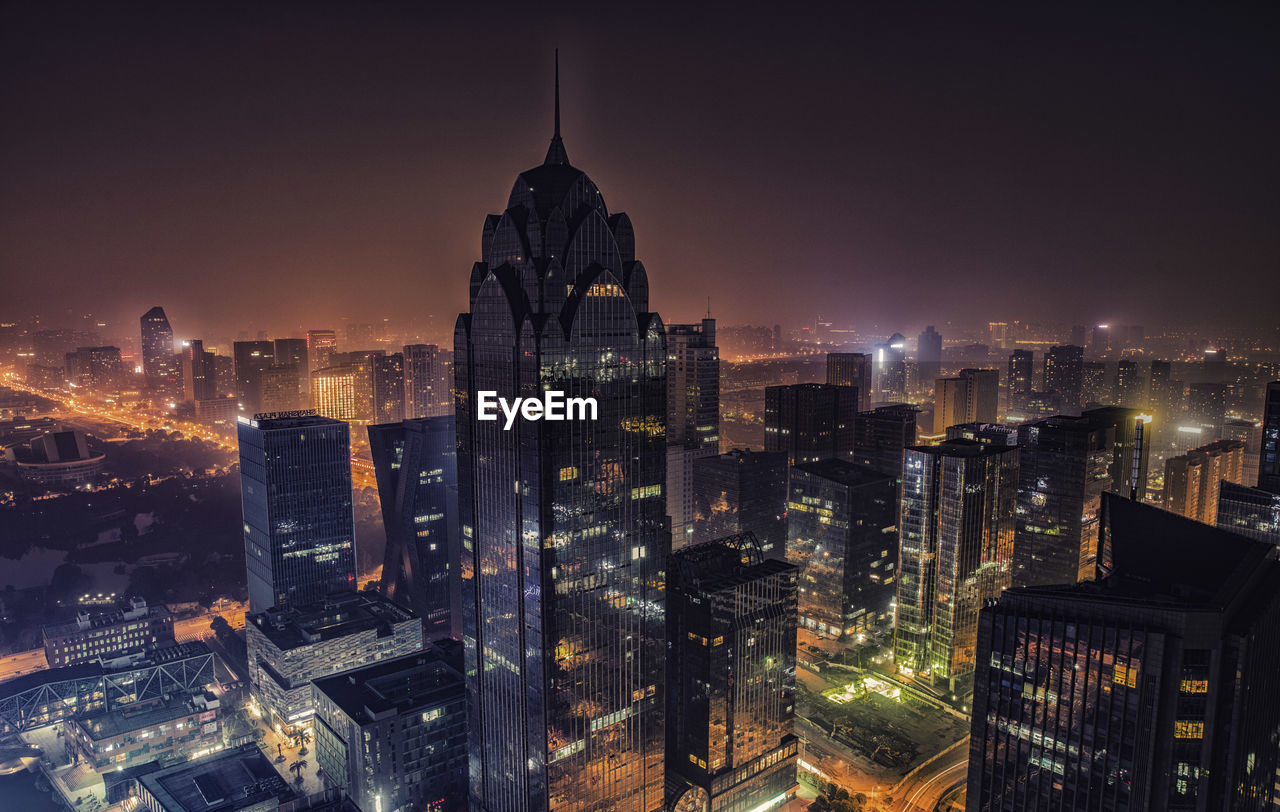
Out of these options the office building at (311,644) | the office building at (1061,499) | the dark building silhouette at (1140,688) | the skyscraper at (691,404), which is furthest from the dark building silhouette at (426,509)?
the office building at (1061,499)

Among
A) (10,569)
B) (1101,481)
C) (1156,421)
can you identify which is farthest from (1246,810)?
(10,569)

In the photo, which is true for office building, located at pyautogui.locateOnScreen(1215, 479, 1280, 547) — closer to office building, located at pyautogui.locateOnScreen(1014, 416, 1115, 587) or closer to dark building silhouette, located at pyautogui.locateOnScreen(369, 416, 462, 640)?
office building, located at pyautogui.locateOnScreen(1014, 416, 1115, 587)

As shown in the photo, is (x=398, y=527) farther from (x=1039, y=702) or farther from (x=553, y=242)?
(x=1039, y=702)

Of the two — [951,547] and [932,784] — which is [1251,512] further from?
[932,784]

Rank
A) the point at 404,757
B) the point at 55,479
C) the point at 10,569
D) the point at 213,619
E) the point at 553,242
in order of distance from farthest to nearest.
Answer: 1. the point at 55,479
2. the point at 10,569
3. the point at 213,619
4. the point at 404,757
5. the point at 553,242

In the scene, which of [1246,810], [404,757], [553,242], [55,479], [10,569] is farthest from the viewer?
[55,479]

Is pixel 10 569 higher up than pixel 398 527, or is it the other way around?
pixel 398 527

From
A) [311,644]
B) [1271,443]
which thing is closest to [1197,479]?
[1271,443]

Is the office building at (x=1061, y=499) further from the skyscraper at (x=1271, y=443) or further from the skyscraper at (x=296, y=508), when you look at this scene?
the skyscraper at (x=296, y=508)
